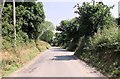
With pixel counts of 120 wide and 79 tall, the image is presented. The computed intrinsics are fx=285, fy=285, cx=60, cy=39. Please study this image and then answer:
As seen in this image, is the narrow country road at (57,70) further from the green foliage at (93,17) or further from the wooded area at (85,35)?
the green foliage at (93,17)

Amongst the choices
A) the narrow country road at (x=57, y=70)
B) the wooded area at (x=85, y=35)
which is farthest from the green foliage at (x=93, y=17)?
the narrow country road at (x=57, y=70)

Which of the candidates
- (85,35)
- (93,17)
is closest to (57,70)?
(93,17)

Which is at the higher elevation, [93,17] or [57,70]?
[93,17]

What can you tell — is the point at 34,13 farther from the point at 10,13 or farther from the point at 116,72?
the point at 116,72

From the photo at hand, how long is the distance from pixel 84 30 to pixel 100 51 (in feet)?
31.8

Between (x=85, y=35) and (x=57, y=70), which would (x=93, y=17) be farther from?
(x=57, y=70)

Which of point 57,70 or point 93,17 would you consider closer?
point 57,70

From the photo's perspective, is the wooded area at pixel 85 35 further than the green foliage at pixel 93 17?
No

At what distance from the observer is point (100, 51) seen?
25.0m

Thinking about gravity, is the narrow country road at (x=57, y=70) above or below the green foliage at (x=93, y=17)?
below

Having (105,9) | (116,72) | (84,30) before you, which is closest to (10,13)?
(84,30)

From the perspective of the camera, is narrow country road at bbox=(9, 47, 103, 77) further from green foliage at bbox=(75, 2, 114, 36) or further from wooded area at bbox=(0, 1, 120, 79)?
green foliage at bbox=(75, 2, 114, 36)

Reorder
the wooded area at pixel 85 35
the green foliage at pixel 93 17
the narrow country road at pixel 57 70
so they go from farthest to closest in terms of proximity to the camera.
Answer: the green foliage at pixel 93 17
the wooded area at pixel 85 35
the narrow country road at pixel 57 70

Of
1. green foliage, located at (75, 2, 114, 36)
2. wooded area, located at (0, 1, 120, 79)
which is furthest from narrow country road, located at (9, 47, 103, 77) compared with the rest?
green foliage, located at (75, 2, 114, 36)
